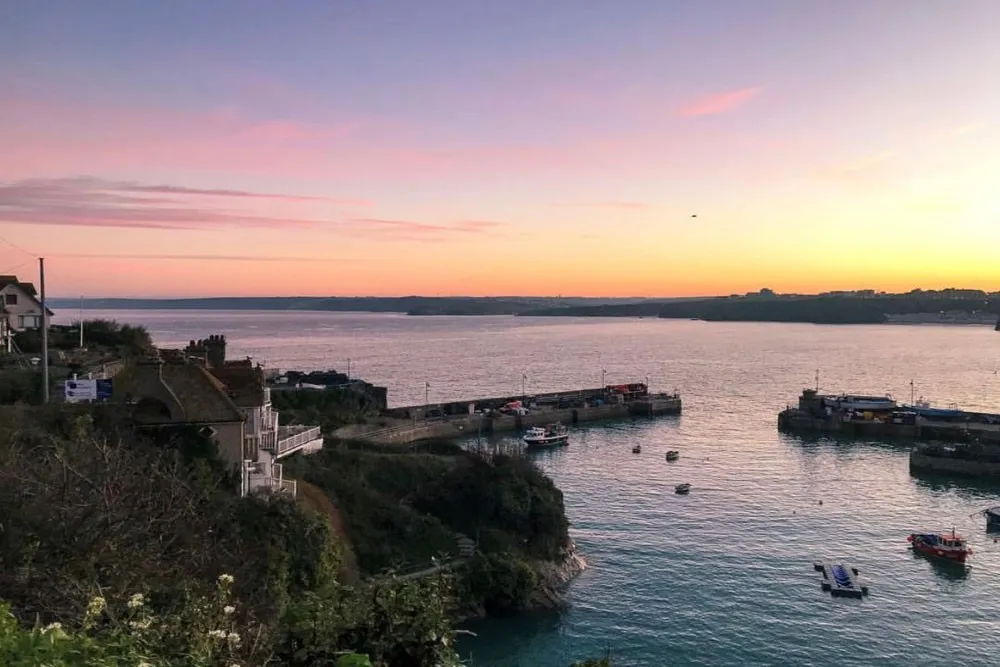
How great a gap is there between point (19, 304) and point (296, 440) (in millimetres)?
25227

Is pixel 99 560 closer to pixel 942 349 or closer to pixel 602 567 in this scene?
pixel 602 567

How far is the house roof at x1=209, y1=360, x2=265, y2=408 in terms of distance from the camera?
1056 inches

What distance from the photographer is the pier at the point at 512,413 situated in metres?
65.3

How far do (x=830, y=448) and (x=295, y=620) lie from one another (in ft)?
223

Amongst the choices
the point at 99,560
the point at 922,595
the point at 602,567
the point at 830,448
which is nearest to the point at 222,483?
the point at 99,560

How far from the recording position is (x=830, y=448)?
222 feet

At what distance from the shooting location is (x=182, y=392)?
25562mm

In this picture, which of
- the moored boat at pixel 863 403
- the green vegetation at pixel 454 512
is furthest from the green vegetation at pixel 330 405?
the moored boat at pixel 863 403

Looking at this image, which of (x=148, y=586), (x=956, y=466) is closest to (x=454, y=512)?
(x=148, y=586)

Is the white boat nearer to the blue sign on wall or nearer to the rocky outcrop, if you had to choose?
the rocky outcrop

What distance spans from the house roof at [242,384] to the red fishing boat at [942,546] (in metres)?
31.1

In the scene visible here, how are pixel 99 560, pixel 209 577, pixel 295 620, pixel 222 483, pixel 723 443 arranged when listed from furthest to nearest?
1. pixel 723 443
2. pixel 222 483
3. pixel 209 577
4. pixel 99 560
5. pixel 295 620

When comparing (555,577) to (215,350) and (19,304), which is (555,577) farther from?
(19,304)

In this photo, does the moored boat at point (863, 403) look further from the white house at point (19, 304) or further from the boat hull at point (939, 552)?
the white house at point (19, 304)
